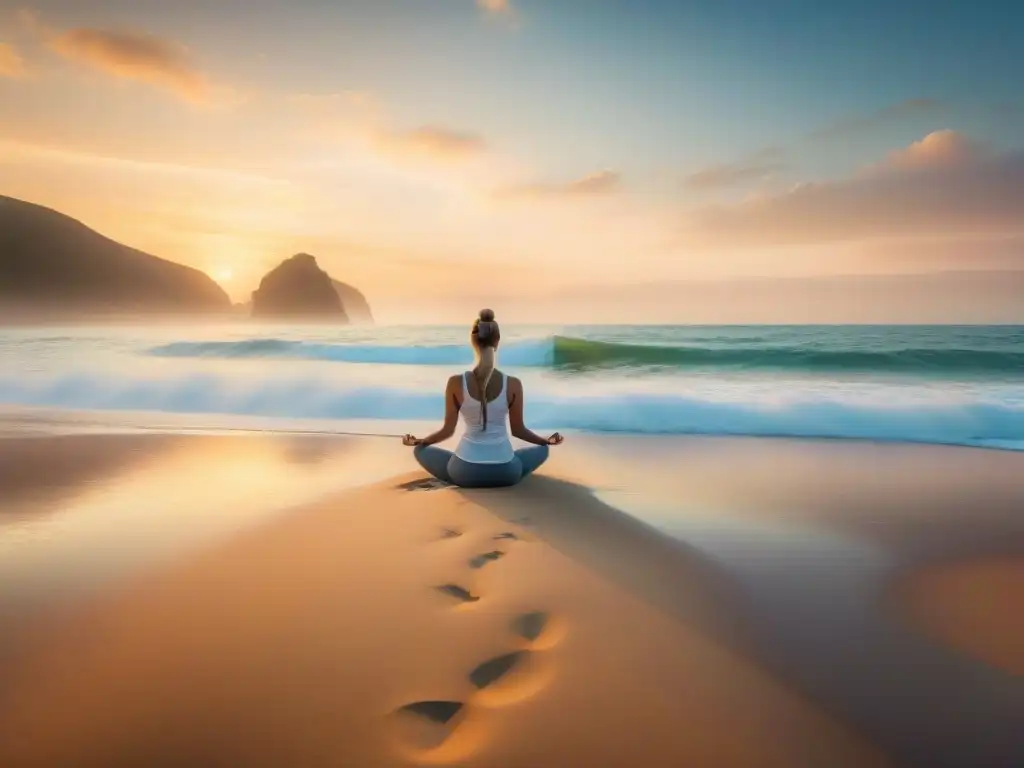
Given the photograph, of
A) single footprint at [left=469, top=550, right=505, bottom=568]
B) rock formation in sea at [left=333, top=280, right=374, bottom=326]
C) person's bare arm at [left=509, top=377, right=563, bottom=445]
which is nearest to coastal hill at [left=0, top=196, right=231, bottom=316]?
rock formation in sea at [left=333, top=280, right=374, bottom=326]

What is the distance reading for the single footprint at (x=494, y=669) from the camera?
2107mm

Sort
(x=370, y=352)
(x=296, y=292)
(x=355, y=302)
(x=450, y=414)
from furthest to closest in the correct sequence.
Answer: (x=355, y=302), (x=296, y=292), (x=370, y=352), (x=450, y=414)

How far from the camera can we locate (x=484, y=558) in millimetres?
3281

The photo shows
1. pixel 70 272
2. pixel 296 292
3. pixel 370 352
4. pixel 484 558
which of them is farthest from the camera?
pixel 296 292

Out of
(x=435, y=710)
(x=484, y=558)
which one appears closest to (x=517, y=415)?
(x=484, y=558)

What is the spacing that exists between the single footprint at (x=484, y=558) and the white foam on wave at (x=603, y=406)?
5.46 meters

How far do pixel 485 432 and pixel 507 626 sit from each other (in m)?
2.31

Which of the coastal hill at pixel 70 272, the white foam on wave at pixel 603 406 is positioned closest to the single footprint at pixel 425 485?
the white foam on wave at pixel 603 406

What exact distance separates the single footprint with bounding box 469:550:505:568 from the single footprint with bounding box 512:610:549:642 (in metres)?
0.63

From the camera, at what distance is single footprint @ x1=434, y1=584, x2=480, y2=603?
2760 mm

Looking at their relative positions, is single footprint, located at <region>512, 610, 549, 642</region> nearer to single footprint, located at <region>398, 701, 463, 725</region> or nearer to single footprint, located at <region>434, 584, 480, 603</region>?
single footprint, located at <region>434, 584, 480, 603</region>

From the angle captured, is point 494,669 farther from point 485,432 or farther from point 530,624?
point 485,432

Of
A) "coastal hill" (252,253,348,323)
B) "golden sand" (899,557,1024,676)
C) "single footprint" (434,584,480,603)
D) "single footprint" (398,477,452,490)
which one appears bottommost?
"golden sand" (899,557,1024,676)

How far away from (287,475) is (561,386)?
844 centimetres
